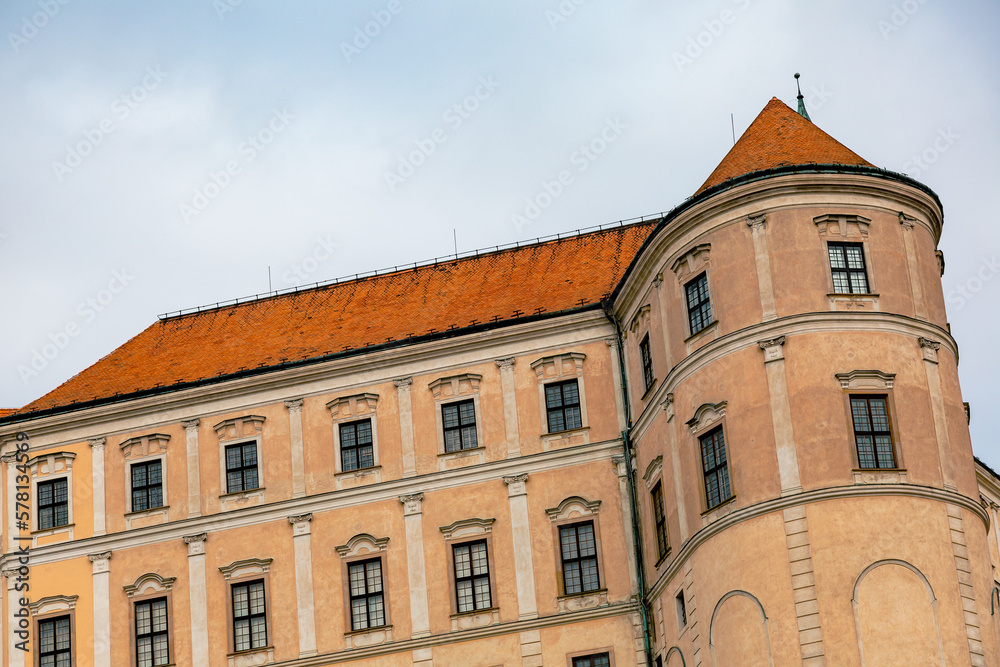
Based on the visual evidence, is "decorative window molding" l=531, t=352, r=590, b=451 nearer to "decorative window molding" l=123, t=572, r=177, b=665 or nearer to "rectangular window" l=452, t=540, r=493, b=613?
"rectangular window" l=452, t=540, r=493, b=613

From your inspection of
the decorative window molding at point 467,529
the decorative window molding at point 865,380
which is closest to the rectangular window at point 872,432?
the decorative window molding at point 865,380

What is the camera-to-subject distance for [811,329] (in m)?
46.3

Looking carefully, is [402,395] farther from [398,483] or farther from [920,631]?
[920,631]

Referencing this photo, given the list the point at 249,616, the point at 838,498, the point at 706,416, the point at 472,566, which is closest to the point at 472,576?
the point at 472,566

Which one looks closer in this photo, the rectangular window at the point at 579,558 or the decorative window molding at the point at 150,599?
the rectangular window at the point at 579,558

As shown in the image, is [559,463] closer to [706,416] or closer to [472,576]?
[472,576]

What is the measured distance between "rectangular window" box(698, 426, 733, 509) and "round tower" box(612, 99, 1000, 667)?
51 mm

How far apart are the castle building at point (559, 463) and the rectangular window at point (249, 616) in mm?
88

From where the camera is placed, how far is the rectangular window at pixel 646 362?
168ft

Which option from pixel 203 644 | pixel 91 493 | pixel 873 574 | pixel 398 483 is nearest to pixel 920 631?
pixel 873 574

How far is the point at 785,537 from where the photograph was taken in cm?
4438

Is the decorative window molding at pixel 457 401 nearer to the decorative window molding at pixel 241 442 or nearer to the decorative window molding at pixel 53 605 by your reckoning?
the decorative window molding at pixel 241 442

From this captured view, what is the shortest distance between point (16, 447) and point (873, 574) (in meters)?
27.8

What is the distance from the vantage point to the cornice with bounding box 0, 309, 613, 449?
54562mm
